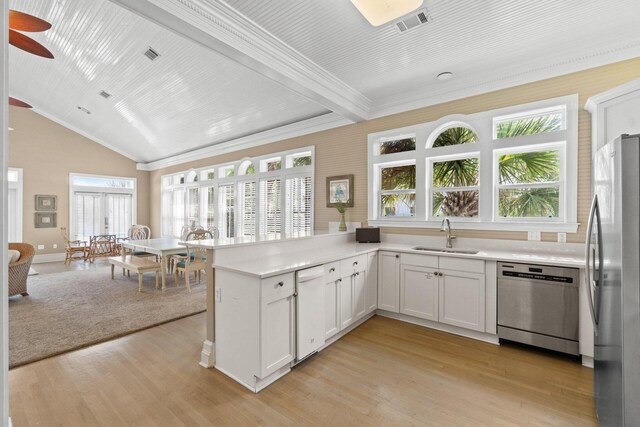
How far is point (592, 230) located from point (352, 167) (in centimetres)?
340

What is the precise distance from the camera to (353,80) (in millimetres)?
3977

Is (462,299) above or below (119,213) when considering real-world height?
below

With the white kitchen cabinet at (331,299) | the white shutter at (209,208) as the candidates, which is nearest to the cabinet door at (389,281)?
the white kitchen cabinet at (331,299)

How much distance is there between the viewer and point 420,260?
11.2 feet

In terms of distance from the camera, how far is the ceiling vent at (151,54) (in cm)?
434

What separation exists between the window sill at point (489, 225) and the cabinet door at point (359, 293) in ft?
4.03

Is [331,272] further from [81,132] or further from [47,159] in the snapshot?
[81,132]

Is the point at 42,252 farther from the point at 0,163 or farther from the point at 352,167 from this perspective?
the point at 0,163

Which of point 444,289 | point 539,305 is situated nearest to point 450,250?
point 444,289

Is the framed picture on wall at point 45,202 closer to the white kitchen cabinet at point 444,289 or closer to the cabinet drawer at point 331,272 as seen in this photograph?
the cabinet drawer at point 331,272

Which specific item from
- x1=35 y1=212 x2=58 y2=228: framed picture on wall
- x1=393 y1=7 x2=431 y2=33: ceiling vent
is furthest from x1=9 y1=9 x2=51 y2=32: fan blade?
x1=35 y1=212 x2=58 y2=228: framed picture on wall

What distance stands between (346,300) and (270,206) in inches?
144

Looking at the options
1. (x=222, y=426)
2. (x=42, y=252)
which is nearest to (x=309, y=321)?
(x=222, y=426)

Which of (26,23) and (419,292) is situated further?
(419,292)
